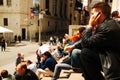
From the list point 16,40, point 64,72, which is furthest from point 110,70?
point 16,40

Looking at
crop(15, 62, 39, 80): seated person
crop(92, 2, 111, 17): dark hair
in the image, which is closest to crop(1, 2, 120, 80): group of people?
crop(92, 2, 111, 17): dark hair

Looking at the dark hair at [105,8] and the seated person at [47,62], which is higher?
the dark hair at [105,8]

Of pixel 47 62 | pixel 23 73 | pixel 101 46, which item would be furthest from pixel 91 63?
pixel 47 62

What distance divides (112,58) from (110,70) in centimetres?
15

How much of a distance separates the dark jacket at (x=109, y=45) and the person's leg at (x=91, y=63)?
0.66 feet

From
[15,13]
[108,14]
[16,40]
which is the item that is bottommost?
[16,40]

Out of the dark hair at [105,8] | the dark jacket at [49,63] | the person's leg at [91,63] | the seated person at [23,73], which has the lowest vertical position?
the dark jacket at [49,63]

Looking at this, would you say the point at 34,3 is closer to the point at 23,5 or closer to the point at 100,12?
the point at 23,5

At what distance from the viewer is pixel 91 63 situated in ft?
14.1

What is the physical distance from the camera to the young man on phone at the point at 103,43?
3.96 m

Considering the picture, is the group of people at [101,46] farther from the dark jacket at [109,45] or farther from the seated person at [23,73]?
the seated person at [23,73]

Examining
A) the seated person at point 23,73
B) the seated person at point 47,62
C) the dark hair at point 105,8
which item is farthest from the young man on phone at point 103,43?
the seated person at point 47,62

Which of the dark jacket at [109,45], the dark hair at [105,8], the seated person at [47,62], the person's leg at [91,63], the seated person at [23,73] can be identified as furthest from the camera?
the seated person at [47,62]

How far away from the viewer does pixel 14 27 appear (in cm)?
5684
